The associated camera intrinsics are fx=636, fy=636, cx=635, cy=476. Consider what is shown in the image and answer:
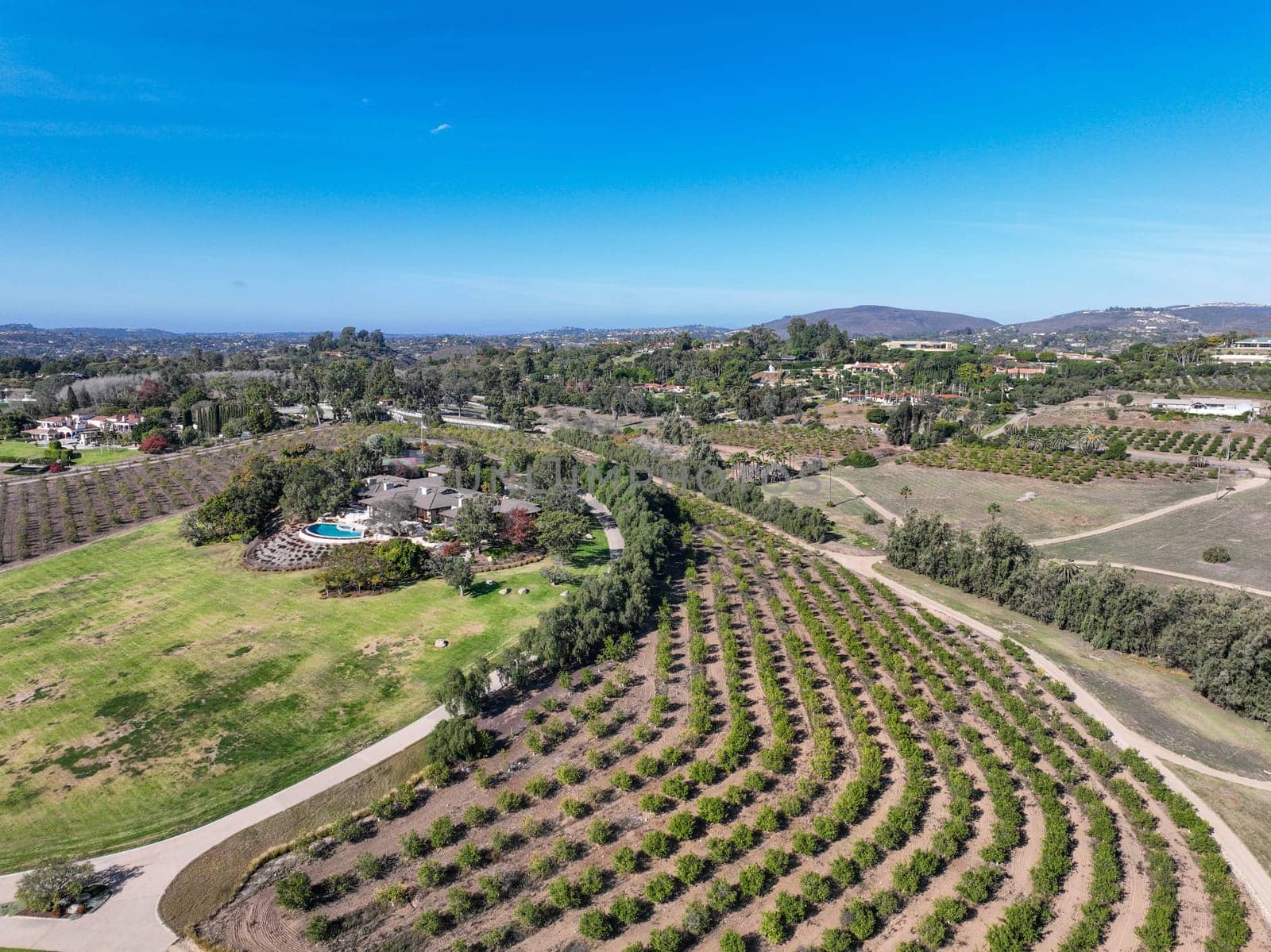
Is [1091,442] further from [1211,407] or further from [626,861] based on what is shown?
[626,861]

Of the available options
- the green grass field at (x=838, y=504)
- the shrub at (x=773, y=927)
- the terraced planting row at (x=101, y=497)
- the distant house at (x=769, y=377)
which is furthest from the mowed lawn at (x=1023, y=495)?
the terraced planting row at (x=101, y=497)

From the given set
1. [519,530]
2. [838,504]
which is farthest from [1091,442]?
[519,530]

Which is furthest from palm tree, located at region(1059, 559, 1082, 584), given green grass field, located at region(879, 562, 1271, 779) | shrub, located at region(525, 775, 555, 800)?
shrub, located at region(525, 775, 555, 800)

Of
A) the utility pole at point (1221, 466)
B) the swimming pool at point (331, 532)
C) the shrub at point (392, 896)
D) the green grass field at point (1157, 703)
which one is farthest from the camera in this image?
the utility pole at point (1221, 466)

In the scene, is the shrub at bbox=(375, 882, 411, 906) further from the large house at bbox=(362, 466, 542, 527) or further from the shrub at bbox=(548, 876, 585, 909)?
the large house at bbox=(362, 466, 542, 527)

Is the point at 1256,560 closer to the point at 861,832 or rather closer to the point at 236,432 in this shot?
the point at 861,832

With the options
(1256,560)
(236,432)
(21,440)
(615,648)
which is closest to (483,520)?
(615,648)

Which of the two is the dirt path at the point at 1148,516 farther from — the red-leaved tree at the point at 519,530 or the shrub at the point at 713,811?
the shrub at the point at 713,811
